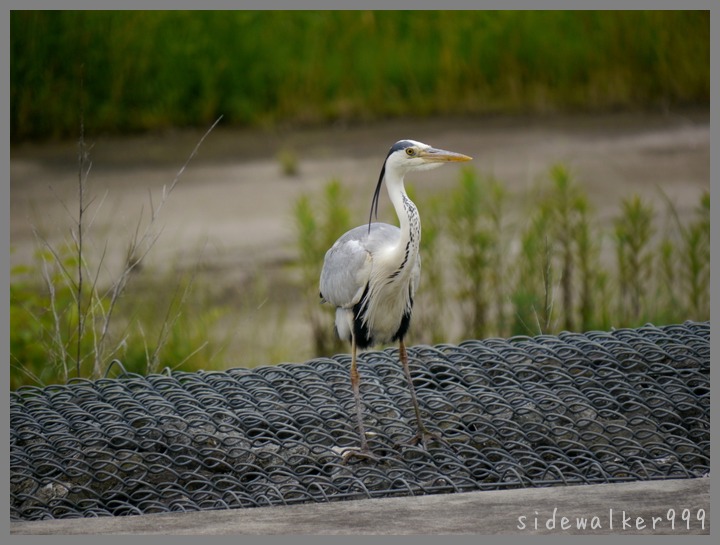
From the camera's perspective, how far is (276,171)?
23.9 feet

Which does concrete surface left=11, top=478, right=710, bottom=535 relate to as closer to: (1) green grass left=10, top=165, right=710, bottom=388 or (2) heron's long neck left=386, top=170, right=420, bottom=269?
(2) heron's long neck left=386, top=170, right=420, bottom=269

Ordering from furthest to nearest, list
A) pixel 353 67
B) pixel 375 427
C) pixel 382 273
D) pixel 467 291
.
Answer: pixel 353 67
pixel 467 291
pixel 375 427
pixel 382 273

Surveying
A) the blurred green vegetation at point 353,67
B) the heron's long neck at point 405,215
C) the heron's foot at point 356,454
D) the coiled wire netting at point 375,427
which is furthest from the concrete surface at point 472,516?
the blurred green vegetation at point 353,67

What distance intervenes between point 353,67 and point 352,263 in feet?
17.1

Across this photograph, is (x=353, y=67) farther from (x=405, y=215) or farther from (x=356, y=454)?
(x=356, y=454)

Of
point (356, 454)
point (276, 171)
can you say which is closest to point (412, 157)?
point (356, 454)

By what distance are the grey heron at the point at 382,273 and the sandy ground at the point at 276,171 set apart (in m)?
2.72

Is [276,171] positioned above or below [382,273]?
above

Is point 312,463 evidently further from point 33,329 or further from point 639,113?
point 639,113

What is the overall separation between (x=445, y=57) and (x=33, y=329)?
14.3 ft

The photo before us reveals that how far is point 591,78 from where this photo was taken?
7.81 metres

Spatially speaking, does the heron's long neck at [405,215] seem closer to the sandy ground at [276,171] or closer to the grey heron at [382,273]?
the grey heron at [382,273]

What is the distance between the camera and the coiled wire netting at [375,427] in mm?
2758

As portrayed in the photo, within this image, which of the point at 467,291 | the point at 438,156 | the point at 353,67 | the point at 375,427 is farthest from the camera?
the point at 353,67
